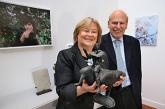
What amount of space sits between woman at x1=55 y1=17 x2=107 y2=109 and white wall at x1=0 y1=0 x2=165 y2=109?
86 centimetres

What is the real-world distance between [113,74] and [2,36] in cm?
117

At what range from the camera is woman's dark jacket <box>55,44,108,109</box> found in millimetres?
991

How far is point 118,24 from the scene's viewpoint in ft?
5.07

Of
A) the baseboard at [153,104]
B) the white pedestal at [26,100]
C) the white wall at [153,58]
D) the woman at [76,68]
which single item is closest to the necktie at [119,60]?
the woman at [76,68]

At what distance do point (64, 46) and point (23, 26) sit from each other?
665 mm

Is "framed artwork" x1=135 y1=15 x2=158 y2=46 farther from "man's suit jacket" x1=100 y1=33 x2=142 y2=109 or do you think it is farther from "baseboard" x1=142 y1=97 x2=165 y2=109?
"man's suit jacket" x1=100 y1=33 x2=142 y2=109

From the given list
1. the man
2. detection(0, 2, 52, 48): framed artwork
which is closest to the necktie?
the man

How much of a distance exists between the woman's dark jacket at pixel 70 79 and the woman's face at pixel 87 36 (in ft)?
0.19

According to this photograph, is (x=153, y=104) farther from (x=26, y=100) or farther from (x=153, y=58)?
(x=26, y=100)

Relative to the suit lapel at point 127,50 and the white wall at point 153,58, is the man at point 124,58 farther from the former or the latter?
the white wall at point 153,58

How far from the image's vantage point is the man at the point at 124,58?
4.98 feet

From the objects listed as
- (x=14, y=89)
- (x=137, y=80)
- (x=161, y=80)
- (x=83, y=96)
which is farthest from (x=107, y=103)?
(x=161, y=80)

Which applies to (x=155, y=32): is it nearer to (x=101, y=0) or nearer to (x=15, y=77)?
(x=101, y=0)

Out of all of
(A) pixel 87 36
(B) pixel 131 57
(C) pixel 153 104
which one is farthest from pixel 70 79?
(C) pixel 153 104
